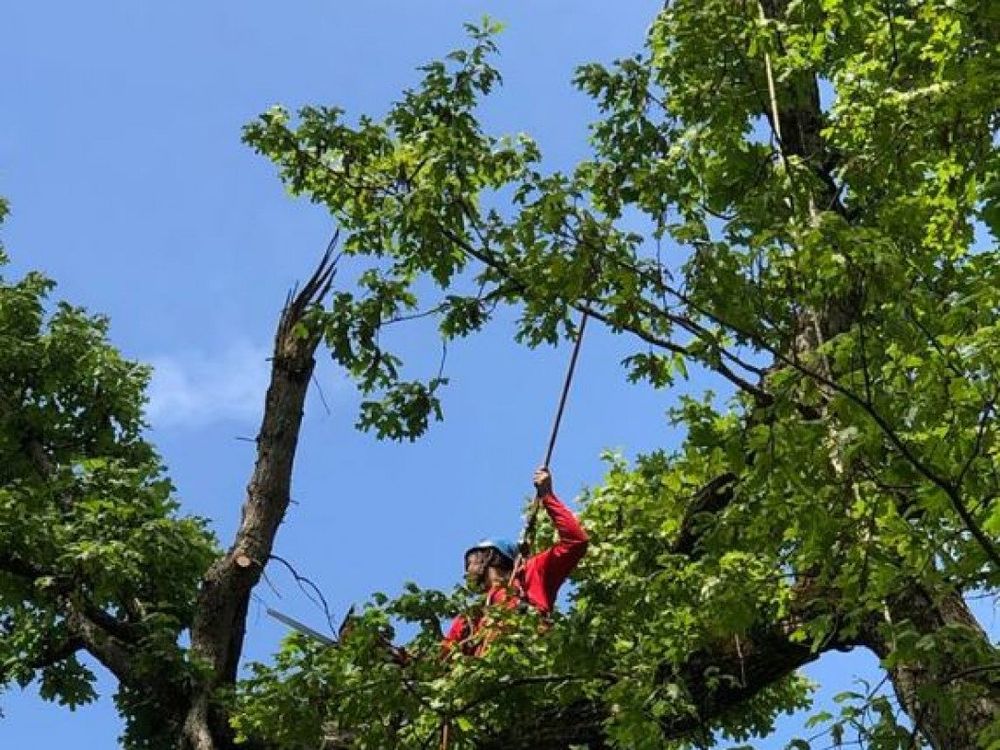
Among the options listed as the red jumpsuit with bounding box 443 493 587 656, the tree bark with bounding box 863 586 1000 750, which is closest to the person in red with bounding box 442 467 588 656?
the red jumpsuit with bounding box 443 493 587 656

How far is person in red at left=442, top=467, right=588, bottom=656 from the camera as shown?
6828mm

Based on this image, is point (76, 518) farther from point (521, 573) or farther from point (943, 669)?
point (943, 669)

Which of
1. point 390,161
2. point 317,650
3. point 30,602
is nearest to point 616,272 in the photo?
point 317,650

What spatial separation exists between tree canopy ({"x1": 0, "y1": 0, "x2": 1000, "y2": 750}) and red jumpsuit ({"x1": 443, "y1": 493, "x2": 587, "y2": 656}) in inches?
7.3

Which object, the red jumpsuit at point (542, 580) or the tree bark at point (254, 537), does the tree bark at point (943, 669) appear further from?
the tree bark at point (254, 537)

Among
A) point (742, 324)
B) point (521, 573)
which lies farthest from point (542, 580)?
point (742, 324)

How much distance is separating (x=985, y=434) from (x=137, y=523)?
7.13 m

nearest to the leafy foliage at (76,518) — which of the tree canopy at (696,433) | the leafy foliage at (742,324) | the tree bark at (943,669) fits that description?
the tree canopy at (696,433)

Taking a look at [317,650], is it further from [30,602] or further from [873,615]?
[30,602]

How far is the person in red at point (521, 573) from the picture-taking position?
683cm

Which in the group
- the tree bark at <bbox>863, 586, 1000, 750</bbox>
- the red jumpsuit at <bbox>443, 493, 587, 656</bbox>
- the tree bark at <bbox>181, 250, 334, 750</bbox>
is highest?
the tree bark at <bbox>181, 250, 334, 750</bbox>

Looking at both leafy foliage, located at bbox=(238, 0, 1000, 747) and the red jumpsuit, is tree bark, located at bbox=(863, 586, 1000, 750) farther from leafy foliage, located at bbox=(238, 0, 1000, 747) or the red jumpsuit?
the red jumpsuit

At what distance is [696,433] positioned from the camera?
4793mm

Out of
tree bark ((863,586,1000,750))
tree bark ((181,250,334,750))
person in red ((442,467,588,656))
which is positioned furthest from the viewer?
tree bark ((181,250,334,750))
